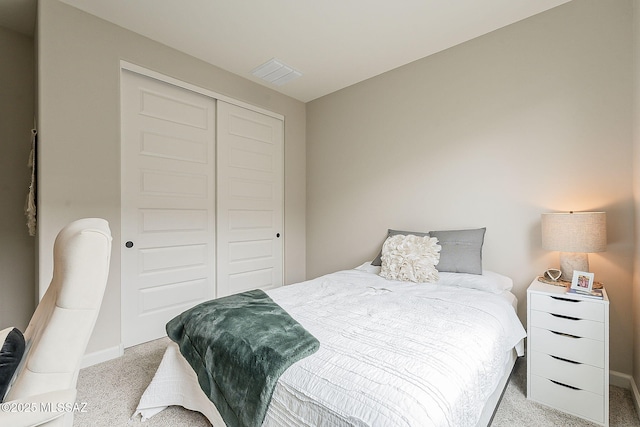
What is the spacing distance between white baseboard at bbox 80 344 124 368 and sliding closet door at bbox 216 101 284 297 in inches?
38.0

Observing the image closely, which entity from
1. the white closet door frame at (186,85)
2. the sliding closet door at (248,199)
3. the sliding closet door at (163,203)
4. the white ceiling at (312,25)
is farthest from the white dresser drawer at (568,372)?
the white closet door frame at (186,85)

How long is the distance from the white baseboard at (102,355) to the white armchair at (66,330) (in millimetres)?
1525

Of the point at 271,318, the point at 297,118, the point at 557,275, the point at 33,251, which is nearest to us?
the point at 271,318

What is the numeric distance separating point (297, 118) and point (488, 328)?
3288 millimetres

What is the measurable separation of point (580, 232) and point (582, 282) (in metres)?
0.30

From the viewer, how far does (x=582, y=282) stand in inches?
68.9

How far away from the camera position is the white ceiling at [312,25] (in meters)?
2.18

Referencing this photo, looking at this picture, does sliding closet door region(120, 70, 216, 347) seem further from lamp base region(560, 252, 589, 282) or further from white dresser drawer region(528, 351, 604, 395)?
lamp base region(560, 252, 589, 282)

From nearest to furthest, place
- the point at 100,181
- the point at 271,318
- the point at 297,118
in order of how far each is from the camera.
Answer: the point at 271,318 → the point at 100,181 → the point at 297,118

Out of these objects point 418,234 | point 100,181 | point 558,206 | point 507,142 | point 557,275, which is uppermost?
point 507,142

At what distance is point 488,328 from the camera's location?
4.84ft

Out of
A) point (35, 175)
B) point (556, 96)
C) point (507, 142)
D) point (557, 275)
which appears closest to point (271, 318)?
point (557, 275)

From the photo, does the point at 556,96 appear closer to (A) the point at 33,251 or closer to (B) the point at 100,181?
(B) the point at 100,181

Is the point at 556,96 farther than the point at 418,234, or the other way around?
the point at 418,234
